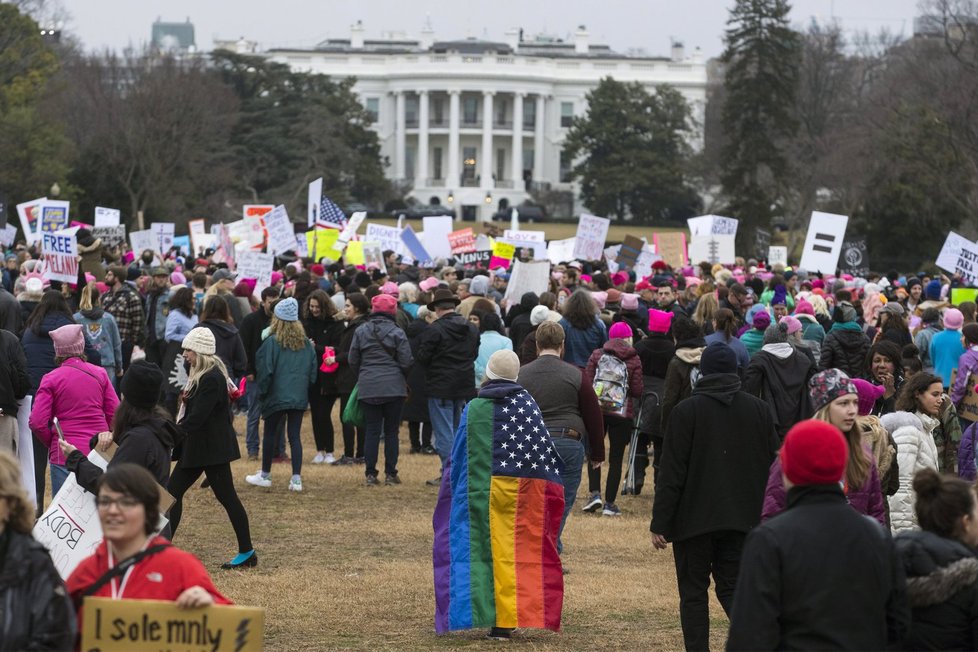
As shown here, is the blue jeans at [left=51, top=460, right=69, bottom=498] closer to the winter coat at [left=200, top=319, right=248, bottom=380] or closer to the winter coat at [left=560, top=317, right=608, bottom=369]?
the winter coat at [left=200, top=319, right=248, bottom=380]

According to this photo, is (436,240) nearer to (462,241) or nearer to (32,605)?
(462,241)

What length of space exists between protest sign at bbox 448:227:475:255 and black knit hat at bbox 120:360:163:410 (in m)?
17.6

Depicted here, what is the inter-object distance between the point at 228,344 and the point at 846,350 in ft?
15.8

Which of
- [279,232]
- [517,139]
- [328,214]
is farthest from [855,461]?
[517,139]

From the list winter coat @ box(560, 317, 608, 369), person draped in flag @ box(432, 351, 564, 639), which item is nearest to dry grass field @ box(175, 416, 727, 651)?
person draped in flag @ box(432, 351, 564, 639)

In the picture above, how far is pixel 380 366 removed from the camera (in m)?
13.5

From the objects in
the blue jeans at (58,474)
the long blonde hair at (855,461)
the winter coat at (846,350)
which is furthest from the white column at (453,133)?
the long blonde hair at (855,461)

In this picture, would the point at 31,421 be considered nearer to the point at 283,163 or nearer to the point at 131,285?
the point at 131,285

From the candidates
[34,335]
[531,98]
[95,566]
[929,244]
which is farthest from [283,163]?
[95,566]

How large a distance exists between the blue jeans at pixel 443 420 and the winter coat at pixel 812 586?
8786 millimetres

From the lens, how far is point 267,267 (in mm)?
19047

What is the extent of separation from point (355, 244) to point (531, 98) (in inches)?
4131

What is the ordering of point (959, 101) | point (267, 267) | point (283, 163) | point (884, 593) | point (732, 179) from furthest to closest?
point (283, 163) < point (732, 179) < point (959, 101) < point (267, 267) < point (884, 593)

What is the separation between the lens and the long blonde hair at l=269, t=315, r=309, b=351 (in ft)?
43.1
